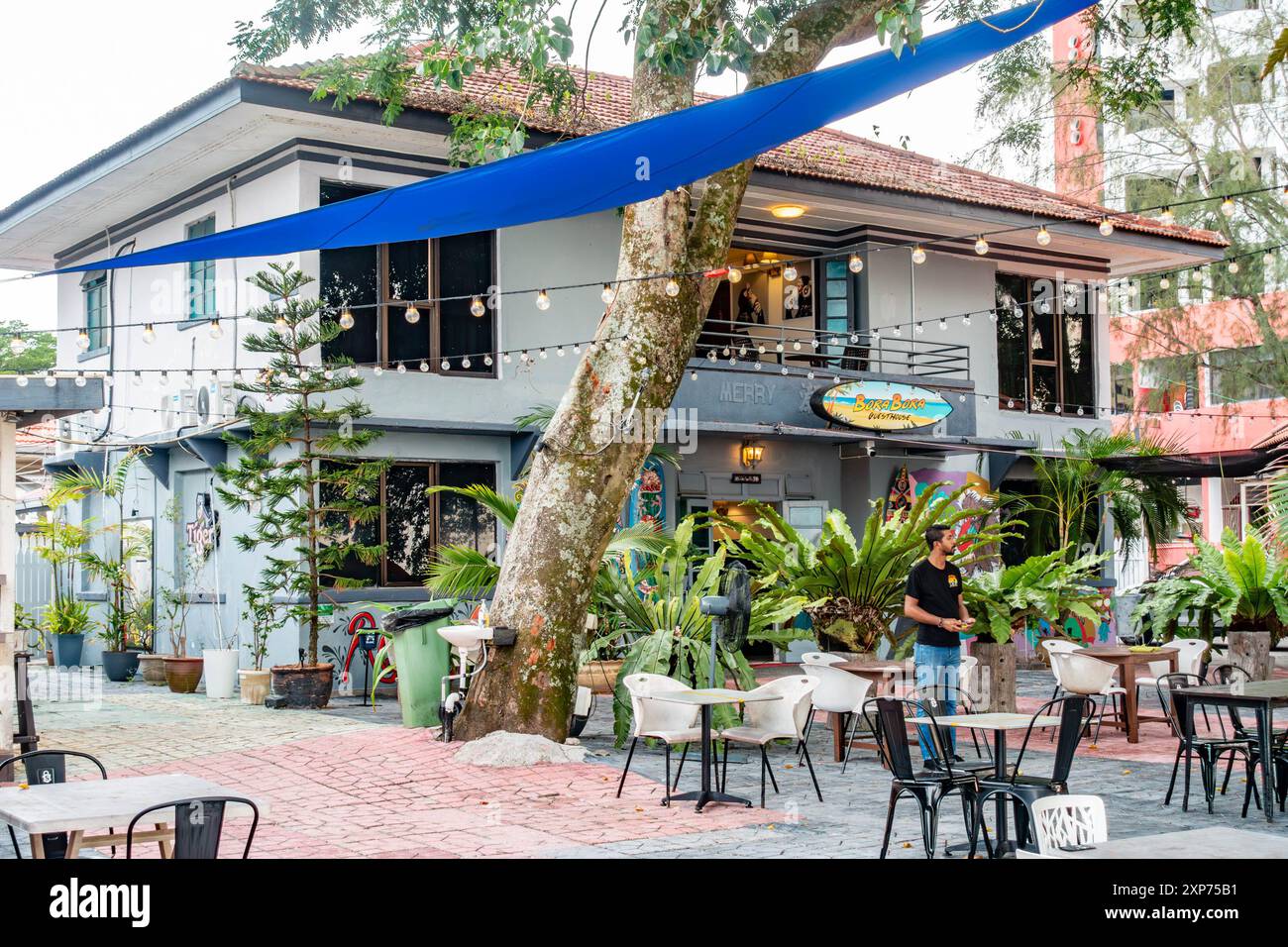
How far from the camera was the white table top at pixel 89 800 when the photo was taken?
15.2ft

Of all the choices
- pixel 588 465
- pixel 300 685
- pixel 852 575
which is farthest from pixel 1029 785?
pixel 300 685

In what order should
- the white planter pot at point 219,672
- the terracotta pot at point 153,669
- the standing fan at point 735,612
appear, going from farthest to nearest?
the terracotta pot at point 153,669 → the white planter pot at point 219,672 → the standing fan at point 735,612

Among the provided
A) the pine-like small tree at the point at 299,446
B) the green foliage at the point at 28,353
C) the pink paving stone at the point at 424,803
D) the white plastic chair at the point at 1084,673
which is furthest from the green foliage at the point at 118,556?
the green foliage at the point at 28,353

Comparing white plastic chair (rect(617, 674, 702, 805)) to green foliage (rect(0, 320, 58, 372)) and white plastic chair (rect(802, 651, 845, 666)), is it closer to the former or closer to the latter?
white plastic chair (rect(802, 651, 845, 666))

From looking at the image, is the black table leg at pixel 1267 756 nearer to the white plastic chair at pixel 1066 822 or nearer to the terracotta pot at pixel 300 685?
the white plastic chair at pixel 1066 822

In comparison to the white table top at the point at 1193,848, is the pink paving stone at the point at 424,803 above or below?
below

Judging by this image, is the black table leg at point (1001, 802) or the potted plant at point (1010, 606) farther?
the potted plant at point (1010, 606)

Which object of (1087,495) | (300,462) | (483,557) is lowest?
(483,557)

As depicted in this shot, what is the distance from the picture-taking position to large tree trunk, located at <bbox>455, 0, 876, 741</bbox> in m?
10.2

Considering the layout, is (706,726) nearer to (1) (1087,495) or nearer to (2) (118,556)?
(2) (118,556)

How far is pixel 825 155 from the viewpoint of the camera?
18672 mm

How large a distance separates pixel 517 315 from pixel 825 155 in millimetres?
5214

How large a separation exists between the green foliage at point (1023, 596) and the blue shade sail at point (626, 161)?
5.60 m

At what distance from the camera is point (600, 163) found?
7234 millimetres
